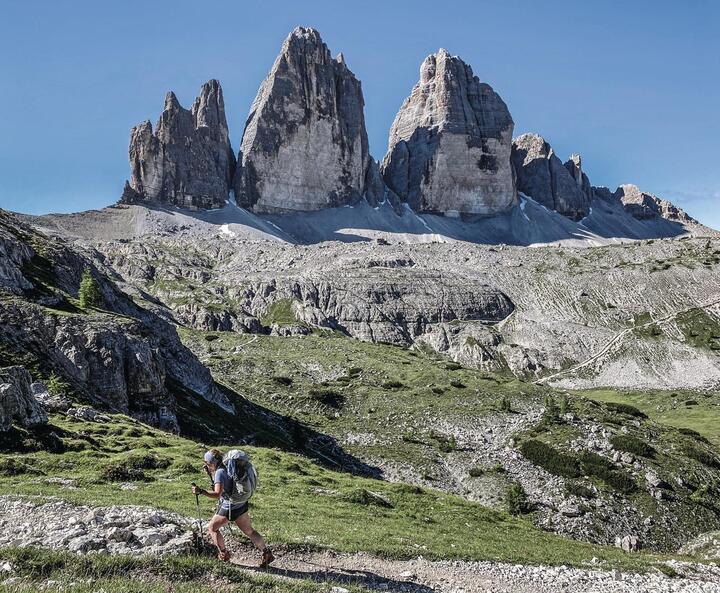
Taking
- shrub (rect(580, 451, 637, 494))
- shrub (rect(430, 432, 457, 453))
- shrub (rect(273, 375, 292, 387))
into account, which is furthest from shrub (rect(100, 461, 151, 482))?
shrub (rect(273, 375, 292, 387))

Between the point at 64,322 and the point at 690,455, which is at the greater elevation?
the point at 64,322

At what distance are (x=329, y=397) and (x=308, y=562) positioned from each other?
6532 centimetres

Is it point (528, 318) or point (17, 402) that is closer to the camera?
point (17, 402)

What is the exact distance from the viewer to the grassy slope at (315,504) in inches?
870

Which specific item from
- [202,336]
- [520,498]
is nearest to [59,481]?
[520,498]

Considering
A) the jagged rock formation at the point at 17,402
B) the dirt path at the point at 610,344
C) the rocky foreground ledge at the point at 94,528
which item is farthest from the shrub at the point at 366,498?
the dirt path at the point at 610,344

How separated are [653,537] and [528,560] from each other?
Result: 2723cm

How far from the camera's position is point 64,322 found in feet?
156

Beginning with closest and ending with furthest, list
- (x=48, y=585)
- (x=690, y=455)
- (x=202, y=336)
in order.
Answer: (x=48, y=585)
(x=690, y=455)
(x=202, y=336)

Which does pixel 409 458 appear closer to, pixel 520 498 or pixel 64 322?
pixel 520 498

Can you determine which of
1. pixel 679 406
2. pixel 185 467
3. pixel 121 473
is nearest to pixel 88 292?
pixel 185 467

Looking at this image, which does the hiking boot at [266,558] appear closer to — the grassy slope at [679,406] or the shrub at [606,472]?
the shrub at [606,472]

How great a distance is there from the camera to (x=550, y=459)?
5634 cm

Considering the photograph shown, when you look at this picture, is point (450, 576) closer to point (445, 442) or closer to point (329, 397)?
point (445, 442)
